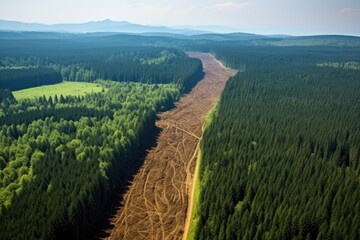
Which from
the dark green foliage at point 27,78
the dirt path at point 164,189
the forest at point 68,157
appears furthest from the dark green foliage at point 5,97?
the dirt path at point 164,189

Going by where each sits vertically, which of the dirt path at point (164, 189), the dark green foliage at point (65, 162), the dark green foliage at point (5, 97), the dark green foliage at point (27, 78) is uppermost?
the dark green foliage at point (27, 78)

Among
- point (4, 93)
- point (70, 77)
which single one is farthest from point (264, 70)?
point (4, 93)

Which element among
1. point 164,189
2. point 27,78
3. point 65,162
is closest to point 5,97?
point 27,78

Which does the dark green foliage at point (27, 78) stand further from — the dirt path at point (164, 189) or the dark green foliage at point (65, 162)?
the dirt path at point (164, 189)

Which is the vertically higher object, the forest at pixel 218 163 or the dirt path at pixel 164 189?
the forest at pixel 218 163

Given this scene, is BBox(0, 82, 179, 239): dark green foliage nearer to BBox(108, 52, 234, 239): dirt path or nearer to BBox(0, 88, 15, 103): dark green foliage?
BBox(108, 52, 234, 239): dirt path

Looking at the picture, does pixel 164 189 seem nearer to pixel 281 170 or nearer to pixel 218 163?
pixel 218 163

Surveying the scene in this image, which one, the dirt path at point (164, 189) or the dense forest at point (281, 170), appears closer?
the dense forest at point (281, 170)

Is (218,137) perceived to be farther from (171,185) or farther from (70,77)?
(70,77)
